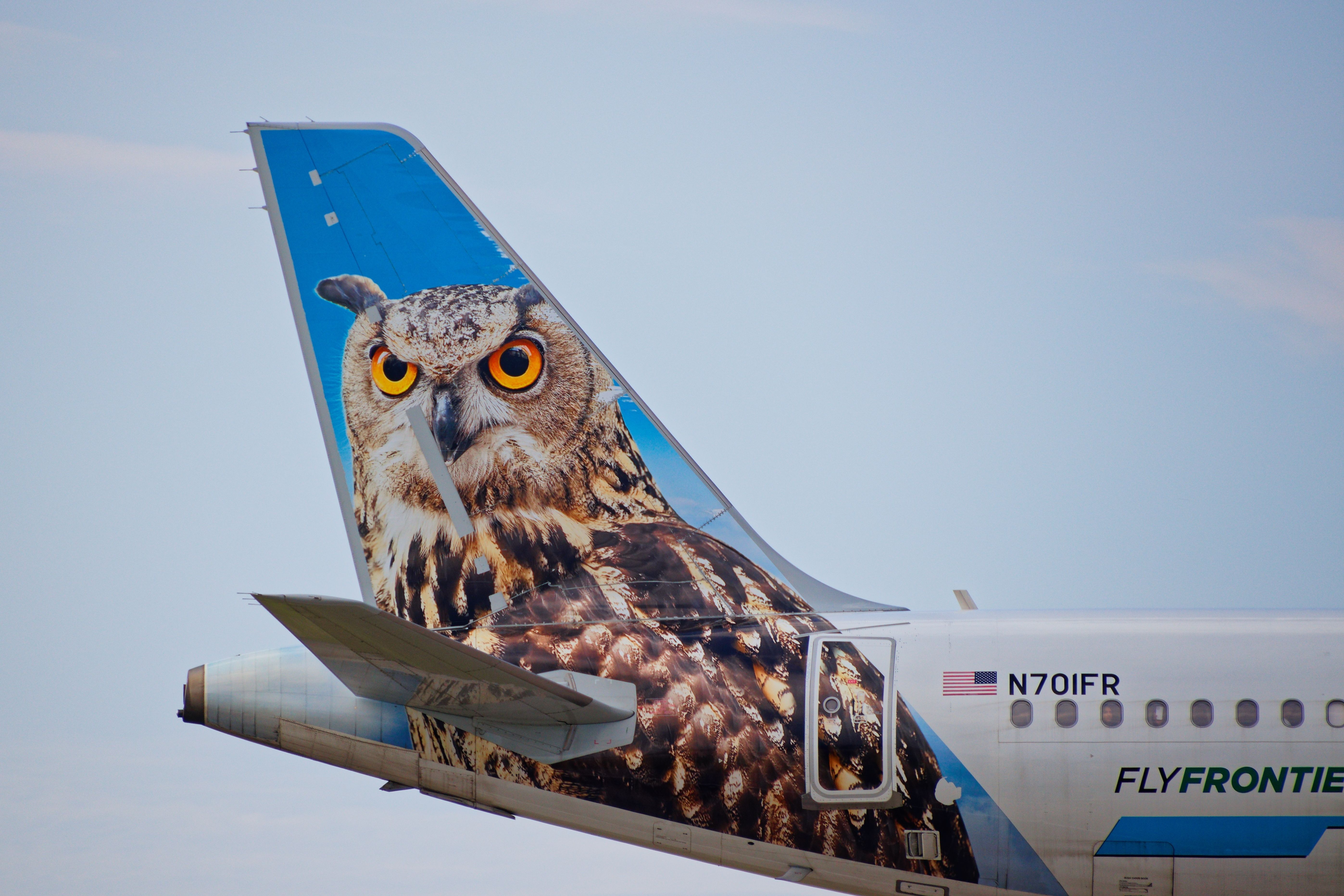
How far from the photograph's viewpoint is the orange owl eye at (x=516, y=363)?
44.0ft

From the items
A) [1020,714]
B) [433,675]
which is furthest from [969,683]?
[433,675]

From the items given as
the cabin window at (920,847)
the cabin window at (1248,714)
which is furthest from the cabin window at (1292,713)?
the cabin window at (920,847)

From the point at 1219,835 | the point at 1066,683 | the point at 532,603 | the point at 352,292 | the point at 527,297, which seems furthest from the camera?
the point at 352,292

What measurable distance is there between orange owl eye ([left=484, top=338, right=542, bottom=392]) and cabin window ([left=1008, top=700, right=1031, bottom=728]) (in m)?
6.07

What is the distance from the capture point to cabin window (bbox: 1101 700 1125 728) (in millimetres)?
11500

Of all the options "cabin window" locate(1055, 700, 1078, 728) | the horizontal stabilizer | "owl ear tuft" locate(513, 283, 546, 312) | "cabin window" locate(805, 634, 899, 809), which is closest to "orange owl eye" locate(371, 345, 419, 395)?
"owl ear tuft" locate(513, 283, 546, 312)

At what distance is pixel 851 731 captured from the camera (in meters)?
11.5


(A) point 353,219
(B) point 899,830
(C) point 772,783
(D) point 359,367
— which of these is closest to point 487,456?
(D) point 359,367

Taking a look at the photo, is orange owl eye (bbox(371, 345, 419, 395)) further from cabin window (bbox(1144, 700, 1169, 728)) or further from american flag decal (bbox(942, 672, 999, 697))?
cabin window (bbox(1144, 700, 1169, 728))

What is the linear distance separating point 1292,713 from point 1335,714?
397 mm

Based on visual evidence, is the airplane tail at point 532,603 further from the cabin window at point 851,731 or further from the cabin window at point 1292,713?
the cabin window at point 1292,713

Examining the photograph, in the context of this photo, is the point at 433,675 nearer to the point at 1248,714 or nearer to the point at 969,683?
the point at 969,683

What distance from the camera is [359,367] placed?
1366cm

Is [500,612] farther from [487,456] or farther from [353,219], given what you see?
[353,219]
